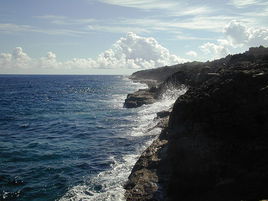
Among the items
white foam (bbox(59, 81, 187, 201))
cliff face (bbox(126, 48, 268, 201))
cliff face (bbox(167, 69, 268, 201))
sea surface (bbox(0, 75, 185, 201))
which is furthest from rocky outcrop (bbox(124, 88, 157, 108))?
cliff face (bbox(167, 69, 268, 201))

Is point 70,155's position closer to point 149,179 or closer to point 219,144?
point 149,179

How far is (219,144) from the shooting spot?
15.4 meters

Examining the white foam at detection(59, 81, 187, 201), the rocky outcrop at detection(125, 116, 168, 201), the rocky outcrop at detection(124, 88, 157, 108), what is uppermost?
the rocky outcrop at detection(124, 88, 157, 108)

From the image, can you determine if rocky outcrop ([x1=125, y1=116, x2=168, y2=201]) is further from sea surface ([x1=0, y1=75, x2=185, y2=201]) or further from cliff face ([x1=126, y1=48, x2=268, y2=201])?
sea surface ([x1=0, y1=75, x2=185, y2=201])

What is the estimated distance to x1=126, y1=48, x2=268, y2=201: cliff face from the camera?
14.4 m

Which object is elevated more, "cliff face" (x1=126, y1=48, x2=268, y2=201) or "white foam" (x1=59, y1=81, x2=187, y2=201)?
"cliff face" (x1=126, y1=48, x2=268, y2=201)

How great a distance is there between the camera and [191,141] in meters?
16.2

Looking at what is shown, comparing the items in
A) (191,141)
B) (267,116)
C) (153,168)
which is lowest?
(153,168)

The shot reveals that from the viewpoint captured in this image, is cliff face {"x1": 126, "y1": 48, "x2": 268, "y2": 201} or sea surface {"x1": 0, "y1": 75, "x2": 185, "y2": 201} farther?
sea surface {"x1": 0, "y1": 75, "x2": 185, "y2": 201}

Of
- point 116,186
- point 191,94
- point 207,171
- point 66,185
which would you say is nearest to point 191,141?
point 207,171

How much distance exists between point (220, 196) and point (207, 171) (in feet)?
5.21

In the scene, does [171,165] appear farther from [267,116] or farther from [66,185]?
[66,185]

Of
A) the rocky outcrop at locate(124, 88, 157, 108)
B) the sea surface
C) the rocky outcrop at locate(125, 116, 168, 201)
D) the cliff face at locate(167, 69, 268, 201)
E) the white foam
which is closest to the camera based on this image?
the cliff face at locate(167, 69, 268, 201)

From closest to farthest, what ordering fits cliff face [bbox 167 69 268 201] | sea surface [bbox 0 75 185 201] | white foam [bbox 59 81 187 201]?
cliff face [bbox 167 69 268 201] < white foam [bbox 59 81 187 201] < sea surface [bbox 0 75 185 201]
